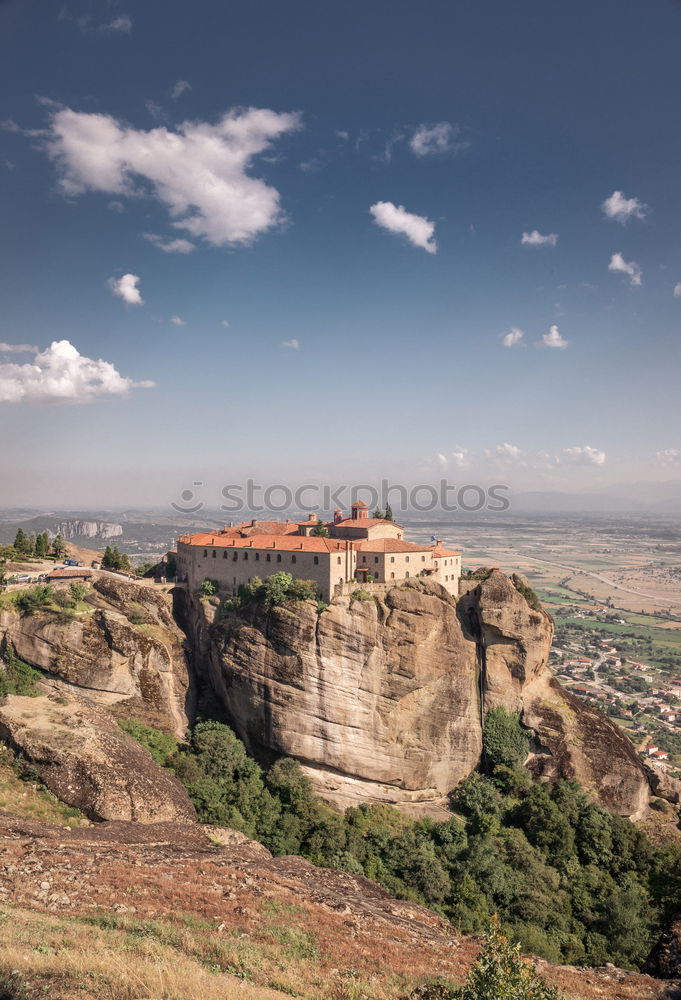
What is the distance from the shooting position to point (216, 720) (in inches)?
1590

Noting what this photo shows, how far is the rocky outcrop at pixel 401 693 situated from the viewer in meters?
37.5

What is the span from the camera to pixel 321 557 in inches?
1641

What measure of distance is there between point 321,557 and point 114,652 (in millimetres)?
15783

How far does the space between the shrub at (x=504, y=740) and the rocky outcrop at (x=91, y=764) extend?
887 inches

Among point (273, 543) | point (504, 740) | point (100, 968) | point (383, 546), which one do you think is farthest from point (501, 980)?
point (273, 543)

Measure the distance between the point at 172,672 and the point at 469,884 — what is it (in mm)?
23504

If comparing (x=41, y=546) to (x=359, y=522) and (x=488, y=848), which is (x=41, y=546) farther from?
(x=488, y=848)

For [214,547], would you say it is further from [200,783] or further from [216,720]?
[200,783]

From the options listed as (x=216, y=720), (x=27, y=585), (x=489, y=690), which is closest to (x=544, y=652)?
(x=489, y=690)

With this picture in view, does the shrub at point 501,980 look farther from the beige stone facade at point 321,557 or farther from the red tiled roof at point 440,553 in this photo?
the red tiled roof at point 440,553

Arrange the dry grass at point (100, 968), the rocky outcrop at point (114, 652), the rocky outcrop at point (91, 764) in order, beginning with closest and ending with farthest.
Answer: the dry grass at point (100, 968)
the rocky outcrop at point (91, 764)
the rocky outcrop at point (114, 652)

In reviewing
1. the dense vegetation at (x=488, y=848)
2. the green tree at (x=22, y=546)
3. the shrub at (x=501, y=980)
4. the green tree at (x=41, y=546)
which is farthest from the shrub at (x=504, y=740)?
the green tree at (x=22, y=546)

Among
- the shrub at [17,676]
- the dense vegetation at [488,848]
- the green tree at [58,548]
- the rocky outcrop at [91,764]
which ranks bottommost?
the dense vegetation at [488,848]

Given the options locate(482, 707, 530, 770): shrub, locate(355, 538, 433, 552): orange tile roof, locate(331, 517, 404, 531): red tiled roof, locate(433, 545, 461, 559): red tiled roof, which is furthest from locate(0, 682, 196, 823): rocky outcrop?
locate(433, 545, 461, 559): red tiled roof
